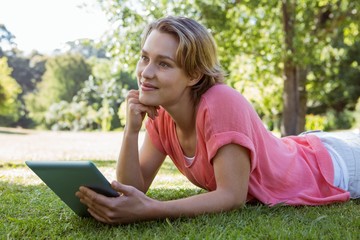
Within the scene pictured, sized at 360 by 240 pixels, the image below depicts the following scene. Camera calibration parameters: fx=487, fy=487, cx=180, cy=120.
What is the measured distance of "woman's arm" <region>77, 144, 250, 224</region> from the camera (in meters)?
2.23

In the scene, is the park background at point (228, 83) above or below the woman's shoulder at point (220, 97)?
below

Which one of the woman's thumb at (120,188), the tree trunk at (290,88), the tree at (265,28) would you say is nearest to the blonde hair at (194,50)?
the woman's thumb at (120,188)

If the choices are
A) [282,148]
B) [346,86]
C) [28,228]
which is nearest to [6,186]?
[28,228]

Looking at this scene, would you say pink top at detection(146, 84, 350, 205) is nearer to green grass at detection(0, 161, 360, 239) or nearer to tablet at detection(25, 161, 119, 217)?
green grass at detection(0, 161, 360, 239)

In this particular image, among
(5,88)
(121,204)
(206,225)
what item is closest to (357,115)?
(5,88)

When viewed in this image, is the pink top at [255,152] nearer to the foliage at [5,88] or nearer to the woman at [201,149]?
the woman at [201,149]

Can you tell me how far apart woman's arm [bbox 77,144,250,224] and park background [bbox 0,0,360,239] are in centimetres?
5

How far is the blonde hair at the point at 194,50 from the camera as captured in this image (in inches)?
99.1

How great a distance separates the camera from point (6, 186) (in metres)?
3.88

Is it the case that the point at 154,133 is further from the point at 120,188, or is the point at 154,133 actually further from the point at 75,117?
the point at 75,117

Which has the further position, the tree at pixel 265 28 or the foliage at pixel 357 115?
the foliage at pixel 357 115

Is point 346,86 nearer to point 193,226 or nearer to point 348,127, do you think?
point 348,127

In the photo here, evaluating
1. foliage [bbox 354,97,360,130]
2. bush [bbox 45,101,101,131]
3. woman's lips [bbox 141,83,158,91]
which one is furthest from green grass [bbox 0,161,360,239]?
bush [bbox 45,101,101,131]

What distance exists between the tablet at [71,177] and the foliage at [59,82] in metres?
36.2
